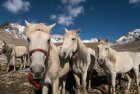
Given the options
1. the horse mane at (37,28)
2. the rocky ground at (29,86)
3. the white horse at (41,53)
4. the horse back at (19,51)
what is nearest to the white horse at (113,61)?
the rocky ground at (29,86)

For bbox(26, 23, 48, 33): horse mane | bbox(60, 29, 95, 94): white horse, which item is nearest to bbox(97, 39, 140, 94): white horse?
bbox(60, 29, 95, 94): white horse

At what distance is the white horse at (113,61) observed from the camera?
11414mm

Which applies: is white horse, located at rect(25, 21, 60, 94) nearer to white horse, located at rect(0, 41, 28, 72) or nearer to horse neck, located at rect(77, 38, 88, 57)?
horse neck, located at rect(77, 38, 88, 57)

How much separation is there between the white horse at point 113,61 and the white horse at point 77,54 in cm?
70

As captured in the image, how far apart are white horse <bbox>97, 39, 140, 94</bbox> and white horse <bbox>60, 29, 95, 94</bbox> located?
70 centimetres

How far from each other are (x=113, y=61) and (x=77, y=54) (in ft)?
8.02

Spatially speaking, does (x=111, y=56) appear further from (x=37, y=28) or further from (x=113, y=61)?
(x=37, y=28)

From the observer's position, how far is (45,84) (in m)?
7.75

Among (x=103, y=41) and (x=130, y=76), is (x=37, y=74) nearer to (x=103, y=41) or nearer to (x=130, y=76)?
(x=103, y=41)

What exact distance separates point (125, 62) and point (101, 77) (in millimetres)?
3186

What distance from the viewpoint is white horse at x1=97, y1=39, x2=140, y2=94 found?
11.4 meters

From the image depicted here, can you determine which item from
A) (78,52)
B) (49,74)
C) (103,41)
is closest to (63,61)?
(49,74)

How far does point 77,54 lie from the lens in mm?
10891

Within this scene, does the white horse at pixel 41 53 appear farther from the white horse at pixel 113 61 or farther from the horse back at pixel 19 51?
the horse back at pixel 19 51
